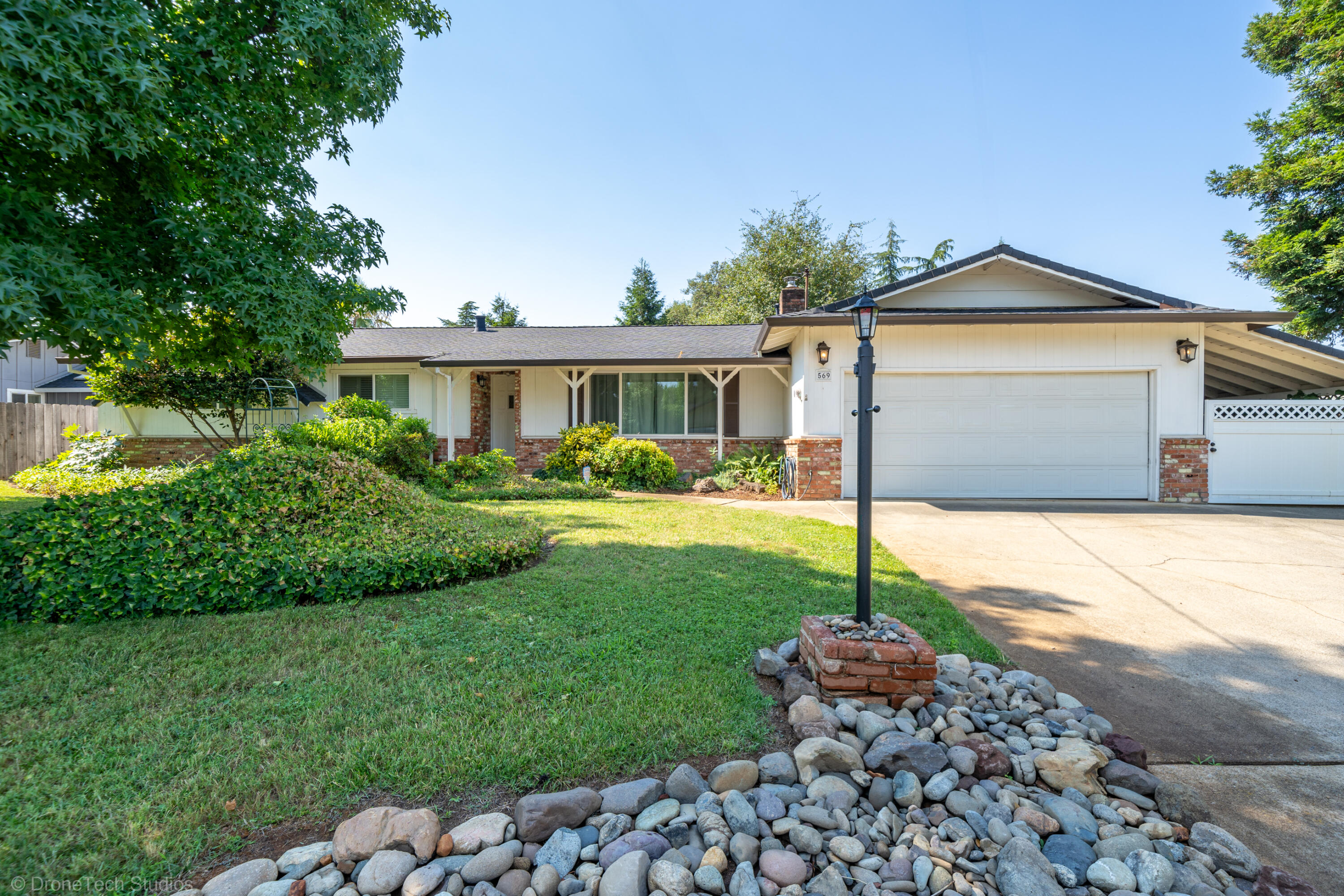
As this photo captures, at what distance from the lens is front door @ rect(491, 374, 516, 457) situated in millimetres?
14711

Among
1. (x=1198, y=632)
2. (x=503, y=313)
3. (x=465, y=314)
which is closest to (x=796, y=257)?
(x=503, y=313)

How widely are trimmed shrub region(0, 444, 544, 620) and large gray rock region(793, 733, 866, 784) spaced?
10.5 ft

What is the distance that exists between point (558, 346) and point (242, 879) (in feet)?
40.4

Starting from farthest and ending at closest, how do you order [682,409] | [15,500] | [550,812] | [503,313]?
[503,313], [682,409], [15,500], [550,812]

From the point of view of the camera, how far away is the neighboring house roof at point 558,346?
11766 millimetres

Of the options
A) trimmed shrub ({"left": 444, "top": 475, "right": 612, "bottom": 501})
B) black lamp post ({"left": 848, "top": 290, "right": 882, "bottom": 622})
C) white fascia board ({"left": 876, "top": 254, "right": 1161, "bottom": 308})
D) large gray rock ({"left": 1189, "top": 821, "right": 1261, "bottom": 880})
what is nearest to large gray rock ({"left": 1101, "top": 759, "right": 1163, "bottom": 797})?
large gray rock ({"left": 1189, "top": 821, "right": 1261, "bottom": 880})

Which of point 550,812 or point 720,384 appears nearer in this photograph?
point 550,812

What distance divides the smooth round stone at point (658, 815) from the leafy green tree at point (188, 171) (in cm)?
436

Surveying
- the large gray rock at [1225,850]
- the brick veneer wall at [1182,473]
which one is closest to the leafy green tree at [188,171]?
the large gray rock at [1225,850]

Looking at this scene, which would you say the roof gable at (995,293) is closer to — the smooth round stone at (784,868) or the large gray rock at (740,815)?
the large gray rock at (740,815)

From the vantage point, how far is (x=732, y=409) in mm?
12820

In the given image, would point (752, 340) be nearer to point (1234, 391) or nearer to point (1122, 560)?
point (1122, 560)

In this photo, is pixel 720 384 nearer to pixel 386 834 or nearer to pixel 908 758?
pixel 908 758

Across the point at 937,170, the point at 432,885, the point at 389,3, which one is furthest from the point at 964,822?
the point at 937,170
